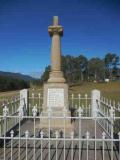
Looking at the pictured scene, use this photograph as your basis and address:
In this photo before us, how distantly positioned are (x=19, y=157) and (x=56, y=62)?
5355 mm

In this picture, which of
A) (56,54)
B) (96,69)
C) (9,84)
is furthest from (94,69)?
(56,54)

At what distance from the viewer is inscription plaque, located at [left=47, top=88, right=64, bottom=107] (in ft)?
34.7

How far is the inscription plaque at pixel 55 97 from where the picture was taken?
10570mm

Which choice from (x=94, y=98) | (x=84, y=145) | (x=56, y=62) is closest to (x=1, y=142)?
(x=84, y=145)

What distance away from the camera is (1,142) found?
733 centimetres

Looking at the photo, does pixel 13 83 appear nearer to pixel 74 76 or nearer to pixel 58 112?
pixel 74 76

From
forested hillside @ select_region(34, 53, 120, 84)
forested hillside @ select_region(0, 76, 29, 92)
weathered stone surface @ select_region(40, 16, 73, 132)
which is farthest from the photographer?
forested hillside @ select_region(34, 53, 120, 84)

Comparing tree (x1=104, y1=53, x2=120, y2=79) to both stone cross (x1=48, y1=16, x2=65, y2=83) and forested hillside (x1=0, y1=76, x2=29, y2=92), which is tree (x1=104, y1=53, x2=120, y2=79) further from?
stone cross (x1=48, y1=16, x2=65, y2=83)

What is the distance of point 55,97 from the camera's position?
34.9 ft

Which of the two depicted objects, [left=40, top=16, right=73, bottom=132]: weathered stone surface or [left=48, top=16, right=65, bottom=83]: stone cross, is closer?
[left=40, top=16, right=73, bottom=132]: weathered stone surface

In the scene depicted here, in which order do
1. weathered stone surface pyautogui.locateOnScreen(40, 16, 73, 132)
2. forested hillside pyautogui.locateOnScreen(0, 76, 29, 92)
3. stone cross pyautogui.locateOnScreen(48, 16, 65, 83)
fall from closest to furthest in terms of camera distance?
1. weathered stone surface pyautogui.locateOnScreen(40, 16, 73, 132)
2. stone cross pyautogui.locateOnScreen(48, 16, 65, 83)
3. forested hillside pyautogui.locateOnScreen(0, 76, 29, 92)

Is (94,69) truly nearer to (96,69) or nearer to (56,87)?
(96,69)

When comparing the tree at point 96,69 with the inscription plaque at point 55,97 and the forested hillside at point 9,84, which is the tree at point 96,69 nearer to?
the forested hillside at point 9,84

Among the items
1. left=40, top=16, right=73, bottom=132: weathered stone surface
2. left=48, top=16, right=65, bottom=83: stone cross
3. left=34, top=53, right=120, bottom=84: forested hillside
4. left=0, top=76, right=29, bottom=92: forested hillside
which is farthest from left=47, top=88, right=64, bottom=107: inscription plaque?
left=34, top=53, right=120, bottom=84: forested hillside
